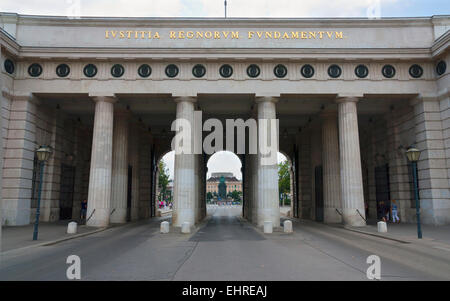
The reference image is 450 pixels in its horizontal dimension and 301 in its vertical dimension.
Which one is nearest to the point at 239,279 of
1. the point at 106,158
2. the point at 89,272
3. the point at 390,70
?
the point at 89,272

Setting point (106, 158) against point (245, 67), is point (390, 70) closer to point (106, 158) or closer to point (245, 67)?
point (245, 67)

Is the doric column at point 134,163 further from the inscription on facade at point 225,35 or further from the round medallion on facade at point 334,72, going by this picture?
the round medallion on facade at point 334,72

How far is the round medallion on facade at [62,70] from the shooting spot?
23906 mm

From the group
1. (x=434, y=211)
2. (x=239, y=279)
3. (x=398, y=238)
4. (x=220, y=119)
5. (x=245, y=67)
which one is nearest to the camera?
(x=239, y=279)

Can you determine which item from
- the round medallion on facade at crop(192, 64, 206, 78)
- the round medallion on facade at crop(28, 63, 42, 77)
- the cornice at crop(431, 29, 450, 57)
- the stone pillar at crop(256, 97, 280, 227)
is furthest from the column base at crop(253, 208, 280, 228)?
the round medallion on facade at crop(28, 63, 42, 77)

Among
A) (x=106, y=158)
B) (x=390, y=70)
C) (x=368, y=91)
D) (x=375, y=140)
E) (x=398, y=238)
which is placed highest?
(x=390, y=70)

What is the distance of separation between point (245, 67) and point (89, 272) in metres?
18.9

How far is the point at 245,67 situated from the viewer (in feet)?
79.5

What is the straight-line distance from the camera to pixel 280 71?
24.2 metres

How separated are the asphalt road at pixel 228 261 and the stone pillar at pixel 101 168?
7.55m

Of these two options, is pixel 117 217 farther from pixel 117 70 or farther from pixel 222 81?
pixel 222 81

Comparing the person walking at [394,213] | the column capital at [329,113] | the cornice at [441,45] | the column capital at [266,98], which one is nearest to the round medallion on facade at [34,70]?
the column capital at [266,98]

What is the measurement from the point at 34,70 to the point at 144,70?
8266 mm

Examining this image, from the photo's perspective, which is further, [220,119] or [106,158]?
[220,119]
